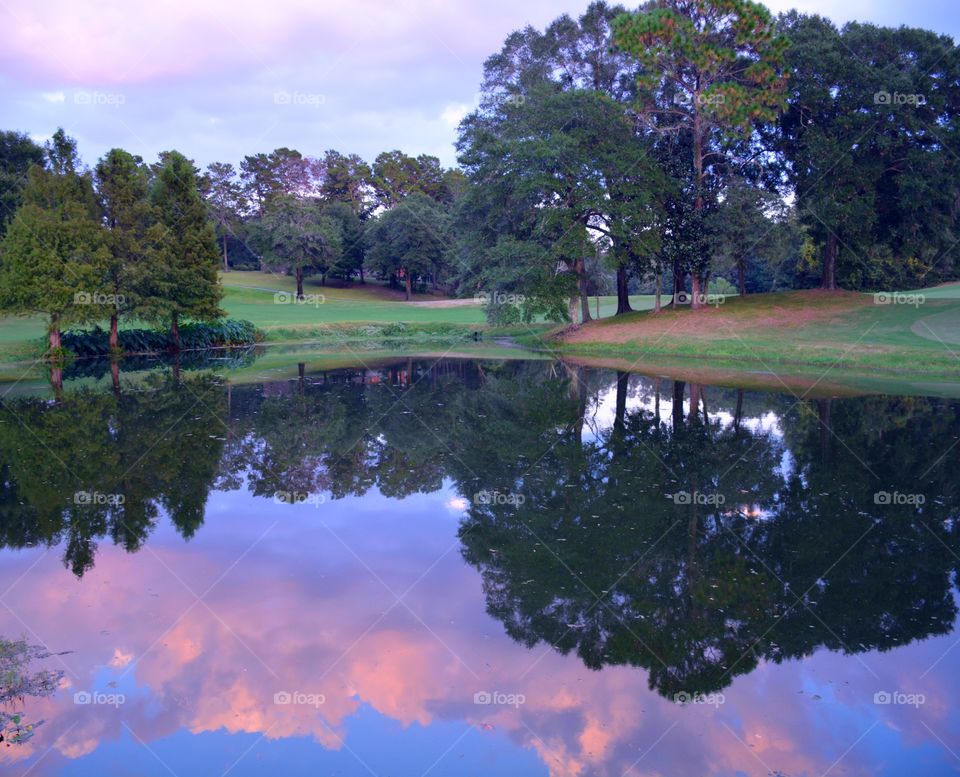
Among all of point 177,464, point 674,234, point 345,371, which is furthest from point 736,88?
point 177,464

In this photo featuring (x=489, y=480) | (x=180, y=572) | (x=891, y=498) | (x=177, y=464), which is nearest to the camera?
(x=180, y=572)

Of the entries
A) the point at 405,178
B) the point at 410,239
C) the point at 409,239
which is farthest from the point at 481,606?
the point at 405,178

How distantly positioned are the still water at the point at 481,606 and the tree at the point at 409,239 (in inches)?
2531

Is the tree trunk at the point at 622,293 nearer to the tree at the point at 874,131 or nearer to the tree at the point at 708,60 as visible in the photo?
the tree at the point at 708,60

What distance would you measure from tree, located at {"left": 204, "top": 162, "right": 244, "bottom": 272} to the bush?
5558 cm

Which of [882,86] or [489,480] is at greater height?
[882,86]

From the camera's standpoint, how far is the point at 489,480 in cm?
1410

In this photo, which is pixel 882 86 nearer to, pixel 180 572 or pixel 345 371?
pixel 345 371

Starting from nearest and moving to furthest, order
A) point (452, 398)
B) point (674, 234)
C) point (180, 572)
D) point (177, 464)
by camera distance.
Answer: point (180, 572) < point (177, 464) < point (452, 398) < point (674, 234)

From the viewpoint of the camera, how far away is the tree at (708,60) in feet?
121

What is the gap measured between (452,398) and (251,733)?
18.1 metres

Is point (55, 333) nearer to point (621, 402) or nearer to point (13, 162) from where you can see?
point (621, 402)

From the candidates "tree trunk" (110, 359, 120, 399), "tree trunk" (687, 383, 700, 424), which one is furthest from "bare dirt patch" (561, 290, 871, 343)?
"tree trunk" (110, 359, 120, 399)

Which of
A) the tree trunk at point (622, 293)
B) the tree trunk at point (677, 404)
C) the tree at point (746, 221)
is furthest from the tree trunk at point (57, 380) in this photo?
the tree at point (746, 221)
